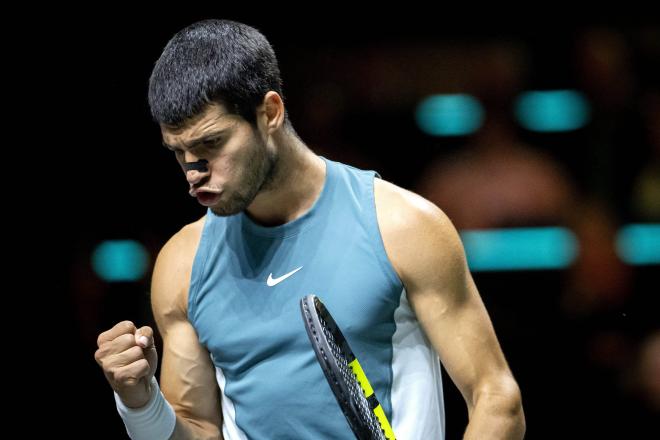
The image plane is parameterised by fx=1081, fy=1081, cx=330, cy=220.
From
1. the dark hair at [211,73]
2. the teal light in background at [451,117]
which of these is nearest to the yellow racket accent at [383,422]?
the dark hair at [211,73]

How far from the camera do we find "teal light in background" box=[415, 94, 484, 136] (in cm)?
326

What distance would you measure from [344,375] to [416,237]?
334 millimetres

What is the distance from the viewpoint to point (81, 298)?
3078mm

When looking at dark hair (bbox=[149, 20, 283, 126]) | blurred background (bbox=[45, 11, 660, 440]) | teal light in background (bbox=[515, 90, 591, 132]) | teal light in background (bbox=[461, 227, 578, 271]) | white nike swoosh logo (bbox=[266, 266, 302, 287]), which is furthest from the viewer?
teal light in background (bbox=[515, 90, 591, 132])

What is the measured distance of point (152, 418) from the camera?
1.84m

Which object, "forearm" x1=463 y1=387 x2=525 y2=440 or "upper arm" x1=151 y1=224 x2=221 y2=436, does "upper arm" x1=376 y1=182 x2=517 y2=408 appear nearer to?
"forearm" x1=463 y1=387 x2=525 y2=440

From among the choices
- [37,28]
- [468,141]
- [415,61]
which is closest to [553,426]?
[468,141]

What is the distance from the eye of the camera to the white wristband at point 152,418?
5.98 ft

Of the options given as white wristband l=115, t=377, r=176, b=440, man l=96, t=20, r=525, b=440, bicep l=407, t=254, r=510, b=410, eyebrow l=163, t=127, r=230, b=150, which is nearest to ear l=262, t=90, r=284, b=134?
man l=96, t=20, r=525, b=440

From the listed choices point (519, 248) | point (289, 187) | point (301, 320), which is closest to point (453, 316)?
point (301, 320)

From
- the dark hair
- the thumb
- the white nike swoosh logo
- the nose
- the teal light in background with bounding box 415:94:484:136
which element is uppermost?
the dark hair

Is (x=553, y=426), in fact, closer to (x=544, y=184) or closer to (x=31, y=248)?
(x=544, y=184)

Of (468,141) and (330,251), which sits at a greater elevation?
(330,251)

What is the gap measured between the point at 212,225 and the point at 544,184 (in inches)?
58.4
